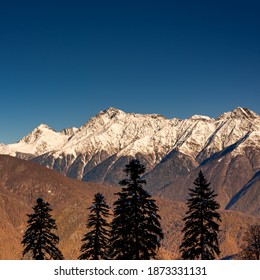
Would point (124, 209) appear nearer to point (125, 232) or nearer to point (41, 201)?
point (125, 232)

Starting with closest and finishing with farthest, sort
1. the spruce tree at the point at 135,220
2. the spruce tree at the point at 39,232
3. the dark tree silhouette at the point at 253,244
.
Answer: the spruce tree at the point at 135,220, the spruce tree at the point at 39,232, the dark tree silhouette at the point at 253,244

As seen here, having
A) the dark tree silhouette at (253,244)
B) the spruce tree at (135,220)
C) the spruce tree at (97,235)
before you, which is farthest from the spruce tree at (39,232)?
the dark tree silhouette at (253,244)

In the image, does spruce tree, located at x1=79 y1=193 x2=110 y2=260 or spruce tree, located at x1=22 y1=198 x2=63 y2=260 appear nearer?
spruce tree, located at x1=79 y1=193 x2=110 y2=260

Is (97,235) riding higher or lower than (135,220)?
higher

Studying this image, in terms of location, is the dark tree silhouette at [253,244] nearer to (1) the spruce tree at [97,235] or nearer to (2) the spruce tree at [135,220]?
(1) the spruce tree at [97,235]

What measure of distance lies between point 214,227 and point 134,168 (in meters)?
13.2

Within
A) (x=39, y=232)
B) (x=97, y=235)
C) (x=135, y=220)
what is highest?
(x=39, y=232)

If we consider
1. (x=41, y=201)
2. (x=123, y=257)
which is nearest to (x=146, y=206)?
(x=123, y=257)

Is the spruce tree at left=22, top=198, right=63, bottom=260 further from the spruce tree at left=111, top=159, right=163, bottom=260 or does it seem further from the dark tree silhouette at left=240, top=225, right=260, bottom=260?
the dark tree silhouette at left=240, top=225, right=260, bottom=260

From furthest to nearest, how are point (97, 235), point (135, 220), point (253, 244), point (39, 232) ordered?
1. point (253, 244)
2. point (39, 232)
3. point (97, 235)
4. point (135, 220)

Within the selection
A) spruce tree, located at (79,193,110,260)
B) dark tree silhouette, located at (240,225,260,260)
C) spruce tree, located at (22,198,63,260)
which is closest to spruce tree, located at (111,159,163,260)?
spruce tree, located at (79,193,110,260)

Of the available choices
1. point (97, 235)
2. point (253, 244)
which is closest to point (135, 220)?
point (97, 235)

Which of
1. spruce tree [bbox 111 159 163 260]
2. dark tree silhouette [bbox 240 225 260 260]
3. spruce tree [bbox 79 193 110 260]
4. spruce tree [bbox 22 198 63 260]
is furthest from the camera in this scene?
dark tree silhouette [bbox 240 225 260 260]

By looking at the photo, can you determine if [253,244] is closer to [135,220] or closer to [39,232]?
[135,220]
